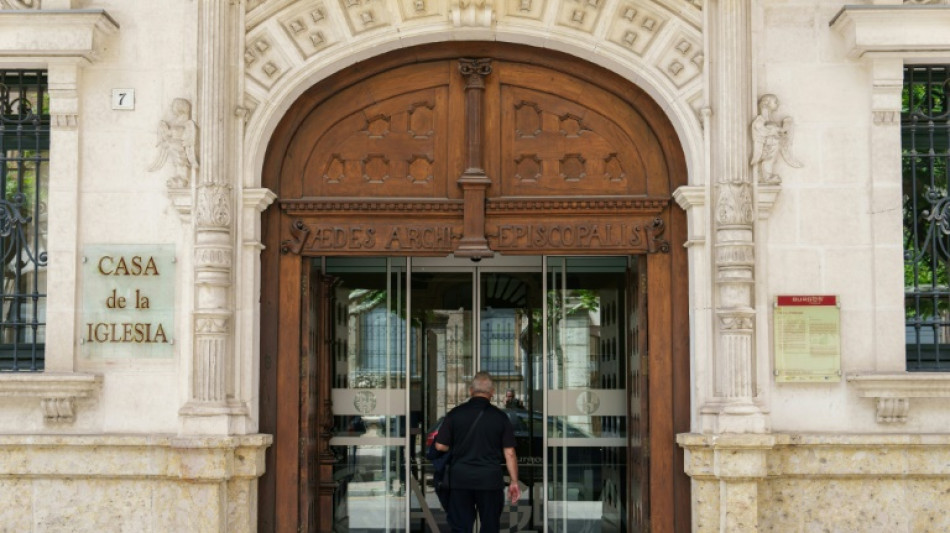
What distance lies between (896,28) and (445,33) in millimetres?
3423

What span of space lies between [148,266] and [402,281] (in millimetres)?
3509

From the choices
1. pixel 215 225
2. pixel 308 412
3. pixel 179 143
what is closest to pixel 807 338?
pixel 308 412

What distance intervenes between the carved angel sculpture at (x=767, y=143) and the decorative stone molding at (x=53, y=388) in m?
5.19

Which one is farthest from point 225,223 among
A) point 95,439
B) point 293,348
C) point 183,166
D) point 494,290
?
point 494,290

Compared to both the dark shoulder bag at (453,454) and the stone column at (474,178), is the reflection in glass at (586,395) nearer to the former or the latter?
the stone column at (474,178)

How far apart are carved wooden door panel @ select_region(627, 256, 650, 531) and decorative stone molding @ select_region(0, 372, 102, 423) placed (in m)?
4.21

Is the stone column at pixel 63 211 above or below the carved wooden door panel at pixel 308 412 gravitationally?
above

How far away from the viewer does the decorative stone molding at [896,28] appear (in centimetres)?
874

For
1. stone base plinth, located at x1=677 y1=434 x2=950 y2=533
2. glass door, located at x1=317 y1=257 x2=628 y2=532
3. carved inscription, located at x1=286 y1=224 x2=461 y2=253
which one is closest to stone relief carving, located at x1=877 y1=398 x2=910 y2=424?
stone base plinth, located at x1=677 y1=434 x2=950 y2=533

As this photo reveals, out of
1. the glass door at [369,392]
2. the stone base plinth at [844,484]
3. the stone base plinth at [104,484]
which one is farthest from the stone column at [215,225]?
the stone base plinth at [844,484]

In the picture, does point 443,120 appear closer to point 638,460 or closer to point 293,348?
point 293,348

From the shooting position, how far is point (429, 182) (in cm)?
952

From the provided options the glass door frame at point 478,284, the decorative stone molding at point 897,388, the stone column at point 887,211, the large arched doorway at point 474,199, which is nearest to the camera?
the decorative stone molding at point 897,388

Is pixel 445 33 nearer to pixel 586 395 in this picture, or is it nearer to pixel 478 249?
pixel 478 249
